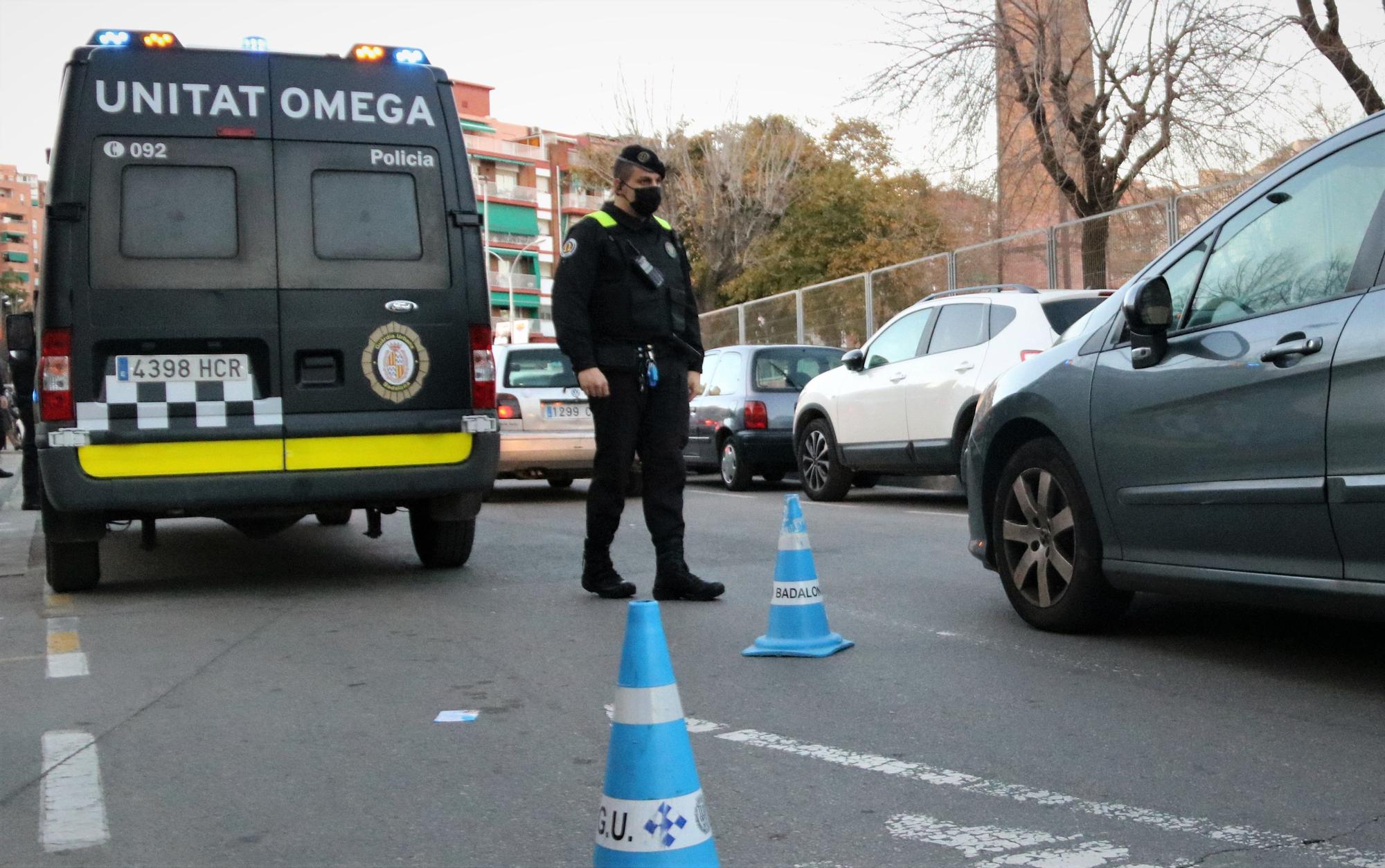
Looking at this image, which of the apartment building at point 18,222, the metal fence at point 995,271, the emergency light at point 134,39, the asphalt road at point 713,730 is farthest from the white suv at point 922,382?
the apartment building at point 18,222

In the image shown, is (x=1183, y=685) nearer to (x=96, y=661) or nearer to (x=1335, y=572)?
(x=1335, y=572)

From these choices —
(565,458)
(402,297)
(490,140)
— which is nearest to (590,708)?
(402,297)

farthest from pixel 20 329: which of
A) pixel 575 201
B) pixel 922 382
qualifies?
pixel 575 201

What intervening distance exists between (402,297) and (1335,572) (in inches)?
186

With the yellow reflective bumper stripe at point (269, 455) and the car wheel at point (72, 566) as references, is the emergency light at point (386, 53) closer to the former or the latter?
the yellow reflective bumper stripe at point (269, 455)

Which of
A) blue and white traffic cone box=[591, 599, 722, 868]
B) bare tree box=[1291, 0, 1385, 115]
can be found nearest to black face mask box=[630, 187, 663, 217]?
blue and white traffic cone box=[591, 599, 722, 868]

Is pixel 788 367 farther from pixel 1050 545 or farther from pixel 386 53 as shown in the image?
pixel 1050 545

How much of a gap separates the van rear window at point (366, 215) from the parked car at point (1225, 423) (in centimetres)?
318

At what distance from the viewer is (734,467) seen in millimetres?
15664

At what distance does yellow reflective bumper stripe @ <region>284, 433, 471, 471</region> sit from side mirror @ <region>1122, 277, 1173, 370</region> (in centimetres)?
361

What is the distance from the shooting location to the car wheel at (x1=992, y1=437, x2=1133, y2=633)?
18.7 ft

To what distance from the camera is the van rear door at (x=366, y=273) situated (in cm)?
764

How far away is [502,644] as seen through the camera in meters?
6.15

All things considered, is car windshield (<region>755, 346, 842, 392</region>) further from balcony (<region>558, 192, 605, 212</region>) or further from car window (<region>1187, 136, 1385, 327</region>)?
balcony (<region>558, 192, 605, 212</region>)
